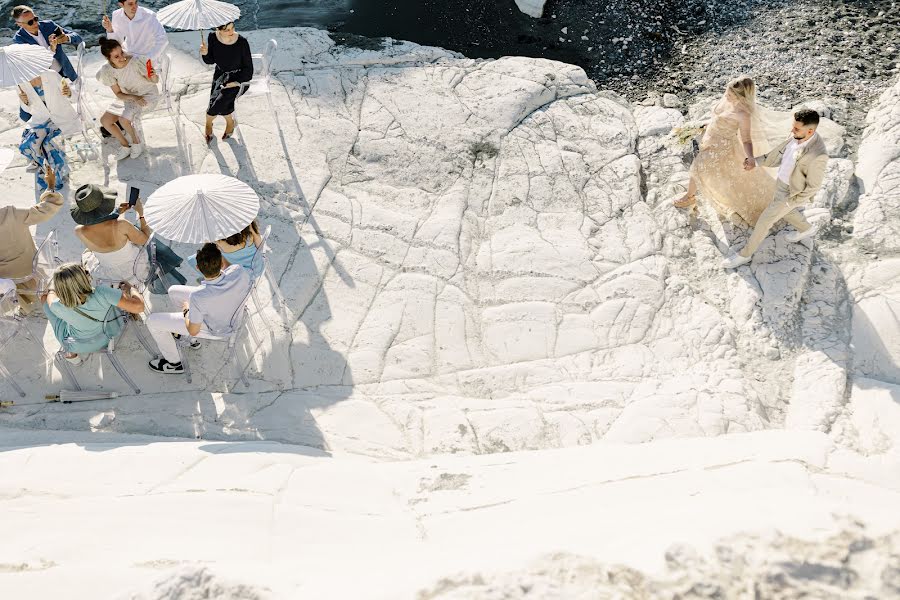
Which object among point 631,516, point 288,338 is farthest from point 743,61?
point 631,516

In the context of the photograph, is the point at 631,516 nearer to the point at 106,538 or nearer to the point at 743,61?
the point at 106,538

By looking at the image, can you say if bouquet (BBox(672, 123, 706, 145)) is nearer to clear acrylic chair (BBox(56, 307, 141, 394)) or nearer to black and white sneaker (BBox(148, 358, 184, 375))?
black and white sneaker (BBox(148, 358, 184, 375))

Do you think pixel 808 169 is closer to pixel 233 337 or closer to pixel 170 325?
pixel 233 337

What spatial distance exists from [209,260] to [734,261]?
350 cm

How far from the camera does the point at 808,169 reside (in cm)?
456

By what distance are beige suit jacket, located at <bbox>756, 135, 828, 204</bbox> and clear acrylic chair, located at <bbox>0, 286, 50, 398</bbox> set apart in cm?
488

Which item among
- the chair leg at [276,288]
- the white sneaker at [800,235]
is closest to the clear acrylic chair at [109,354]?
the chair leg at [276,288]

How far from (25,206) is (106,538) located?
3736 mm

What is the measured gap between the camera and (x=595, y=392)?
445 centimetres

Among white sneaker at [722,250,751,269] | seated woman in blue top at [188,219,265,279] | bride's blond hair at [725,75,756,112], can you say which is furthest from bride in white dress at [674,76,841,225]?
seated woman in blue top at [188,219,265,279]

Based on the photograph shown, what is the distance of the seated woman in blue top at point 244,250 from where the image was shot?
4.33 metres

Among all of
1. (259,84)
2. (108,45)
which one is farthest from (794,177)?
(108,45)

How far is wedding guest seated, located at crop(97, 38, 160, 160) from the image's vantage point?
18.5 ft

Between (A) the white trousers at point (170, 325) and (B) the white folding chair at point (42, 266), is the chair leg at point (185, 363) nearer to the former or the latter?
(A) the white trousers at point (170, 325)
